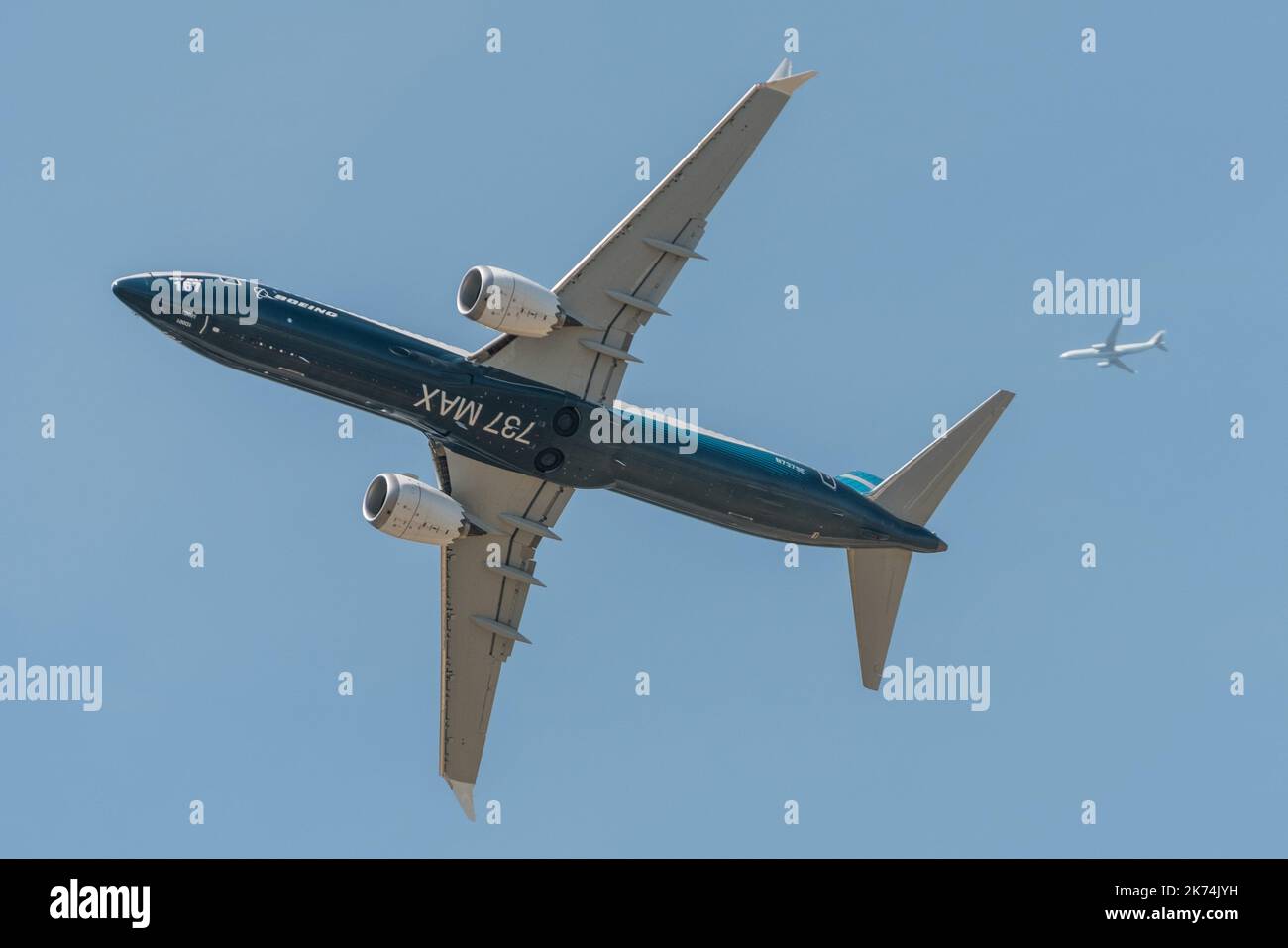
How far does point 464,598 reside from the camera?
62.6 m

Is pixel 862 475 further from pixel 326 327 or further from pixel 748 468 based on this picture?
pixel 326 327

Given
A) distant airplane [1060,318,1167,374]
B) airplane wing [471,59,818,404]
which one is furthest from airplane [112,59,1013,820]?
distant airplane [1060,318,1167,374]

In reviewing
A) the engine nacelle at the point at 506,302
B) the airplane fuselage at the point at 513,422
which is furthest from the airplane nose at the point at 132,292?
the engine nacelle at the point at 506,302

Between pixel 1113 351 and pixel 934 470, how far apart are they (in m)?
111

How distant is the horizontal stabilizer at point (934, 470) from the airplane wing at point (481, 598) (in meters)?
12.6

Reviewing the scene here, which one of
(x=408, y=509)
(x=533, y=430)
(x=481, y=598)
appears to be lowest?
(x=481, y=598)

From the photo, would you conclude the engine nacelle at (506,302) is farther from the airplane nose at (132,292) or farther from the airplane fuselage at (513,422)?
the airplane nose at (132,292)

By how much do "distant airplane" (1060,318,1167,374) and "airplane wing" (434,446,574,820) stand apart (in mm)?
113650

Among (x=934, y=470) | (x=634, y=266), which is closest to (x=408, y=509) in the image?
(x=634, y=266)

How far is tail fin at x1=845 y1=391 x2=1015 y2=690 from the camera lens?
62406 millimetres

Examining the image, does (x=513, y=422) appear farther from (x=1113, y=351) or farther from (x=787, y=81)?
(x=1113, y=351)

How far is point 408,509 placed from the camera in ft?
185

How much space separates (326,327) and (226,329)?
318 cm

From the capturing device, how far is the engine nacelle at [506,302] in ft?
176
